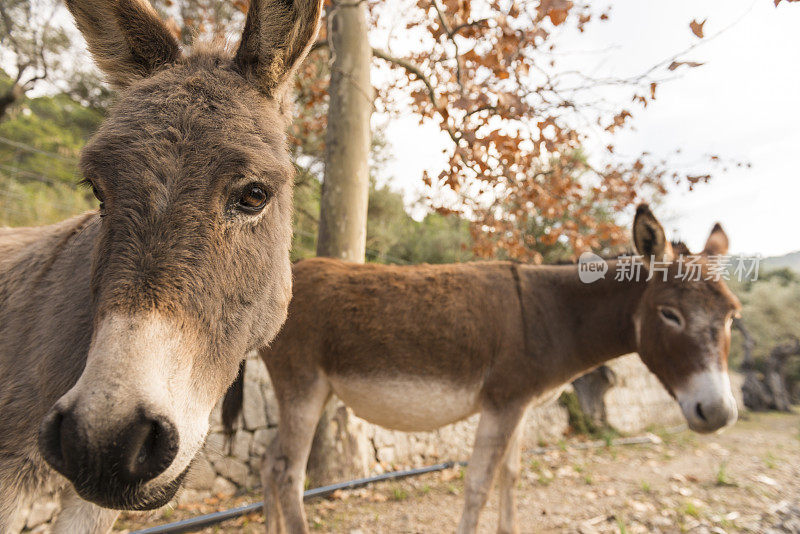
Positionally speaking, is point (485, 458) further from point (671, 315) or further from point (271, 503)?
point (671, 315)

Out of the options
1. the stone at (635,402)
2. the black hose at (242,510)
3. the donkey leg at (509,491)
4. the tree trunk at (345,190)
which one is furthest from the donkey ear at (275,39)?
the stone at (635,402)

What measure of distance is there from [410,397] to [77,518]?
201 centimetres

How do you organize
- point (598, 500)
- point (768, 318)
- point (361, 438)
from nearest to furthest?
point (361, 438), point (598, 500), point (768, 318)

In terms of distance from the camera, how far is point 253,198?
1376 mm

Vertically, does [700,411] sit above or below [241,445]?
above

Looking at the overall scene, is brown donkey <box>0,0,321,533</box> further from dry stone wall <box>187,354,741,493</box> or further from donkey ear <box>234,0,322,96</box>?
dry stone wall <box>187,354,741,493</box>

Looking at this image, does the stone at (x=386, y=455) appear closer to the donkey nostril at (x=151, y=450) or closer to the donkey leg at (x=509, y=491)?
the donkey leg at (x=509, y=491)

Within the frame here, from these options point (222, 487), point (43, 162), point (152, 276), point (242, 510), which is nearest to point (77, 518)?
point (152, 276)

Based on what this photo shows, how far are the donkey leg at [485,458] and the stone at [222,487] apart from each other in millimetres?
2639

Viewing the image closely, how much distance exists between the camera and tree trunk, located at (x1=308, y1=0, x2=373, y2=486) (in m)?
4.38

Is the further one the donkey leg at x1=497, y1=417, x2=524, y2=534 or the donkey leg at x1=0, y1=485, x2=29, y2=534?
the donkey leg at x1=497, y1=417, x2=524, y2=534

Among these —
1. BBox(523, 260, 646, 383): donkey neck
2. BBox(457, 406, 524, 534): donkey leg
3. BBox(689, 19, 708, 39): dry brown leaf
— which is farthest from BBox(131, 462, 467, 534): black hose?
BBox(689, 19, 708, 39): dry brown leaf

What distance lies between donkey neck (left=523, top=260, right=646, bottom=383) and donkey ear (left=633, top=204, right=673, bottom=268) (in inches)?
9.5

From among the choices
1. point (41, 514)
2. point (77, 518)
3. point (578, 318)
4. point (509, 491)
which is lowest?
point (41, 514)
